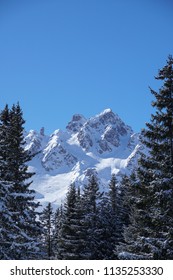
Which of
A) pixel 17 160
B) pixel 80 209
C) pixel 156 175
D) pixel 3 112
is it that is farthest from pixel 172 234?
pixel 80 209

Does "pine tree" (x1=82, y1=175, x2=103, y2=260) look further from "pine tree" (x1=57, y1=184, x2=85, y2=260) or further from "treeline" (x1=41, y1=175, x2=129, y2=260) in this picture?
"pine tree" (x1=57, y1=184, x2=85, y2=260)

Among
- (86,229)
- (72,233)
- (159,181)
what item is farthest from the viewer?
(72,233)

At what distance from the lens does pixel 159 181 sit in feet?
46.5

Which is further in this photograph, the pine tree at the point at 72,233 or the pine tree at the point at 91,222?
the pine tree at the point at 91,222

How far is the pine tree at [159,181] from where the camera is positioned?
14.2 meters

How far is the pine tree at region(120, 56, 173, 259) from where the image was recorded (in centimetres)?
1422

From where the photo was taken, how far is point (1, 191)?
1313 cm

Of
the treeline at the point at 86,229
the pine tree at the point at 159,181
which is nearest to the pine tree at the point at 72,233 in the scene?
the treeline at the point at 86,229

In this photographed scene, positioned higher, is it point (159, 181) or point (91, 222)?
point (159, 181)

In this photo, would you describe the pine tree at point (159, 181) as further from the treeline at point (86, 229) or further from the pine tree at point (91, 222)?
the pine tree at point (91, 222)

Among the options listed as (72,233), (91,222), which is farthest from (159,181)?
(72,233)

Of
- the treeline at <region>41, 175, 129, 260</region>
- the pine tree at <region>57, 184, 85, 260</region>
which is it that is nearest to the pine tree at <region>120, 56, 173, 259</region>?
the treeline at <region>41, 175, 129, 260</region>

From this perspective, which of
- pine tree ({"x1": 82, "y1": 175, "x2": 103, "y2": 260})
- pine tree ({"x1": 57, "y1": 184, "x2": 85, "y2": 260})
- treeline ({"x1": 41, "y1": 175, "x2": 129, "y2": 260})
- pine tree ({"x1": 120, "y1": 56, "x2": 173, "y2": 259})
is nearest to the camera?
pine tree ({"x1": 120, "y1": 56, "x2": 173, "y2": 259})

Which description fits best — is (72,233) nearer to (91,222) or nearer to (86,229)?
(86,229)
